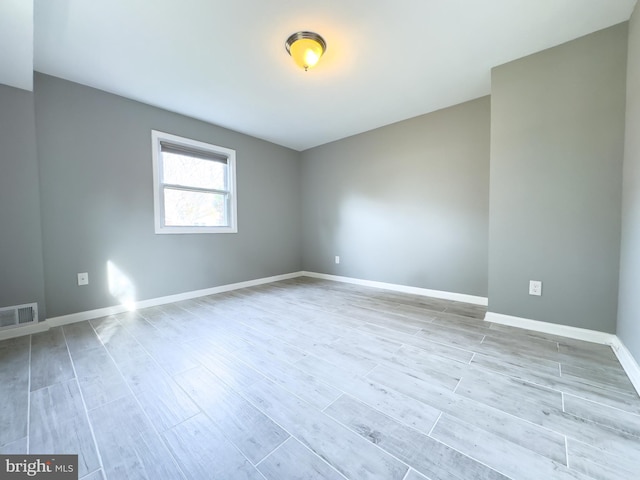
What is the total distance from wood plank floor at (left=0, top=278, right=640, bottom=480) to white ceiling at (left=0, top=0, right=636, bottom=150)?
2234 mm

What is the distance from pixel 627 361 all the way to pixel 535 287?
0.70m

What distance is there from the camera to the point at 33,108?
7.16 feet

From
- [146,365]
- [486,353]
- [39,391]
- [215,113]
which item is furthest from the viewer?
[215,113]

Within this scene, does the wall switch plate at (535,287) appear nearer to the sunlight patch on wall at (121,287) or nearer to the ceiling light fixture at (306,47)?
Result: the ceiling light fixture at (306,47)

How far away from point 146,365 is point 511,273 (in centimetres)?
307

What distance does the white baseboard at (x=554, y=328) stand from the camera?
190cm

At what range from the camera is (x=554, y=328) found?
6.79 feet

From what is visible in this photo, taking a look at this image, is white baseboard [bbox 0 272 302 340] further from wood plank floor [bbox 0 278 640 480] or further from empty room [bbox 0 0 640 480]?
wood plank floor [bbox 0 278 640 480]

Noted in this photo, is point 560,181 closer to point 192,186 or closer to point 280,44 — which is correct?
point 280,44

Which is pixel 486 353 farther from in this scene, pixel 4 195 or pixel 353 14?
pixel 4 195

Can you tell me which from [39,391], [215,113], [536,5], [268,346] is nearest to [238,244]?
[215,113]

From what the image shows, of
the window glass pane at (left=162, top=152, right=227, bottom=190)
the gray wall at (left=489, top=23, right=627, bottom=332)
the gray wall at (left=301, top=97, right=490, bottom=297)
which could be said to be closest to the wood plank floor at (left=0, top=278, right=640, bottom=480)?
the gray wall at (left=489, top=23, right=627, bottom=332)

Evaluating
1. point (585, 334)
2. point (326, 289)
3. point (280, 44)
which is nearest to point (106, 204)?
point (280, 44)

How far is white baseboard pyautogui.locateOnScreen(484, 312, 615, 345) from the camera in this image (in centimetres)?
190
